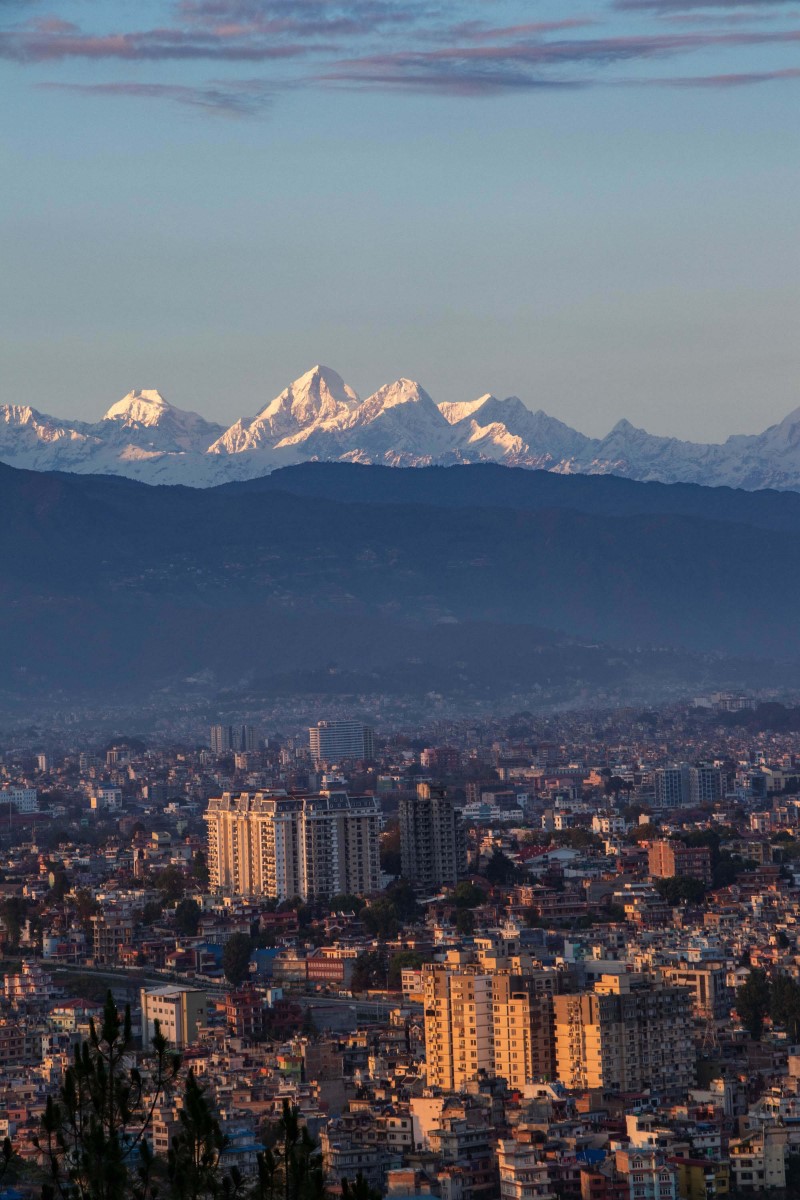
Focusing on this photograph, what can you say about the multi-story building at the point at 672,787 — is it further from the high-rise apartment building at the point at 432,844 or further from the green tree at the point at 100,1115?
the green tree at the point at 100,1115

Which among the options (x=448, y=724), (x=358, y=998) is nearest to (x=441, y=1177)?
(x=358, y=998)

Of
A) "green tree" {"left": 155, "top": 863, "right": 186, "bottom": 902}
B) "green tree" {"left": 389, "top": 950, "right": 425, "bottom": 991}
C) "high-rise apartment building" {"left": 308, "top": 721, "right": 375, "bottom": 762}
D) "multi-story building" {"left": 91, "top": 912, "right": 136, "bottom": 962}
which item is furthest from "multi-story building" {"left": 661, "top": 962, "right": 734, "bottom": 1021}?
"high-rise apartment building" {"left": 308, "top": 721, "right": 375, "bottom": 762}

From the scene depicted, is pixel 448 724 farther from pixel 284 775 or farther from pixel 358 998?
pixel 358 998

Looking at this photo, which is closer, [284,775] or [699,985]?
[699,985]

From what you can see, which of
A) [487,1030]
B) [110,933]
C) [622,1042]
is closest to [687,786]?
[110,933]

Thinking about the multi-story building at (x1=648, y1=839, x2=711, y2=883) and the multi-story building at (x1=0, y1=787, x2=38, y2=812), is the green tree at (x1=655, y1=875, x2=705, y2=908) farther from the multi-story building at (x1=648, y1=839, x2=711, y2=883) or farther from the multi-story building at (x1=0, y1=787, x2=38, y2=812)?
the multi-story building at (x1=0, y1=787, x2=38, y2=812)

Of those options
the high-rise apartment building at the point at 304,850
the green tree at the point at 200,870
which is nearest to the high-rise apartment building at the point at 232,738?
the green tree at the point at 200,870
